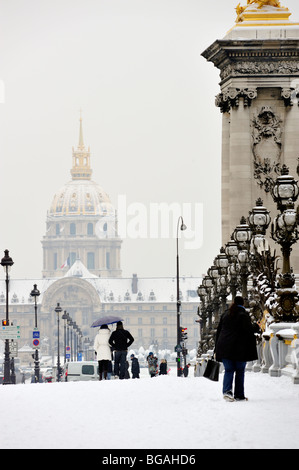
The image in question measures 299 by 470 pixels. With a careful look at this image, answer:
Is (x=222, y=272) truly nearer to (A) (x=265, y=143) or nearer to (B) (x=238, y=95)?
(A) (x=265, y=143)

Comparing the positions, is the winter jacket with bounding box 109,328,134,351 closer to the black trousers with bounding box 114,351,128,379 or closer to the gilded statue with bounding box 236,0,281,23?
the black trousers with bounding box 114,351,128,379

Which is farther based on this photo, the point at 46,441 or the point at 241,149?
the point at 241,149

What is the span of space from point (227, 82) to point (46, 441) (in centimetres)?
3847

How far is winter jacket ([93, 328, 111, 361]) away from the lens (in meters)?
33.9

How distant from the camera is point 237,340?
21328mm

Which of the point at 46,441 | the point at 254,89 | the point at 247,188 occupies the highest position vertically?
the point at 254,89

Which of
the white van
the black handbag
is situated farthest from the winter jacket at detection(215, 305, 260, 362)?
the white van

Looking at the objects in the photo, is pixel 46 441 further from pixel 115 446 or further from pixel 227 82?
pixel 227 82

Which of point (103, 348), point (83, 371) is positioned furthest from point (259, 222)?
point (83, 371)

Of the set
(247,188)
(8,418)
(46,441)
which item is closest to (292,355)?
(8,418)

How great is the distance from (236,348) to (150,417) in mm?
3185

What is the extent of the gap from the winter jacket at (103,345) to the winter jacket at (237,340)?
40.9 feet
